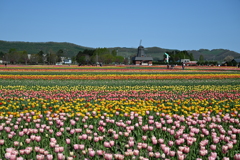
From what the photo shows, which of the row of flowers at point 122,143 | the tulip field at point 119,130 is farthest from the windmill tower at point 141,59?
the row of flowers at point 122,143

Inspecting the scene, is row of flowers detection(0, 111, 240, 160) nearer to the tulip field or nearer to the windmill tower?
the tulip field

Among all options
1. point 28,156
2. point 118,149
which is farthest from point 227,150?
point 28,156

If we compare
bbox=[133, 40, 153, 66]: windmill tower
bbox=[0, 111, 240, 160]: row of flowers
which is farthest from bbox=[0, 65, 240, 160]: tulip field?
bbox=[133, 40, 153, 66]: windmill tower

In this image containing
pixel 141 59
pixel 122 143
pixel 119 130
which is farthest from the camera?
pixel 141 59

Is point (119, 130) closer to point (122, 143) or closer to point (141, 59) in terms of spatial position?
point (122, 143)

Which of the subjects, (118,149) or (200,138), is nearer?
(118,149)

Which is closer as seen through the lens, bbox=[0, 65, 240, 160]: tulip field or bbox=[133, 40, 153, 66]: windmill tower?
bbox=[0, 65, 240, 160]: tulip field

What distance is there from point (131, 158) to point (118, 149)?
0.89 metres

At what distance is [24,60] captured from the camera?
13212 centimetres

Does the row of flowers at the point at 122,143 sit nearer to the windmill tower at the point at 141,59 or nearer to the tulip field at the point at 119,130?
the tulip field at the point at 119,130

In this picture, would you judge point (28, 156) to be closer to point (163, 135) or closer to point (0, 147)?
point (0, 147)

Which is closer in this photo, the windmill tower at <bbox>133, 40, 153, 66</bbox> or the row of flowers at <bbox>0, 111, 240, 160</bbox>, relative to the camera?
the row of flowers at <bbox>0, 111, 240, 160</bbox>

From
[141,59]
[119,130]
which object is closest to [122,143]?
[119,130]

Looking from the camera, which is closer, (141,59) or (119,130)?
(119,130)
